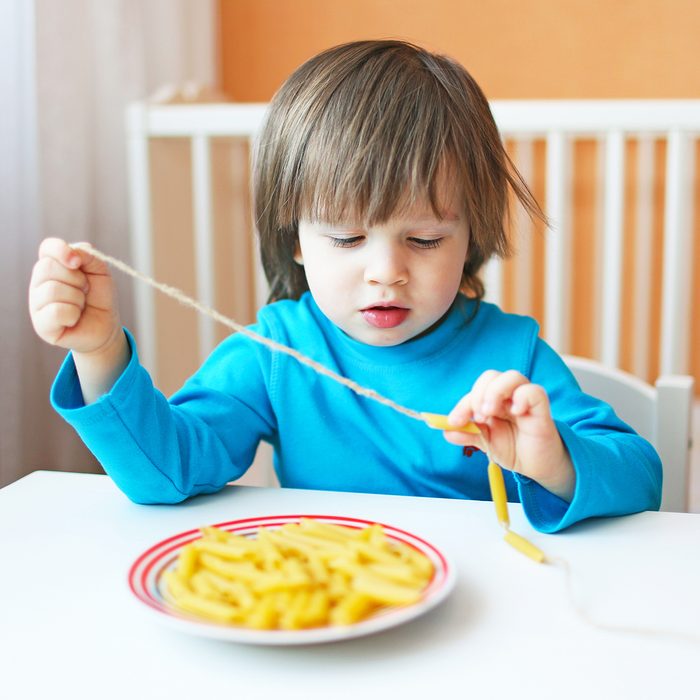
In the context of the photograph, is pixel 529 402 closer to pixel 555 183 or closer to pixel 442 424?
pixel 442 424

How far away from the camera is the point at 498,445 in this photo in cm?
66

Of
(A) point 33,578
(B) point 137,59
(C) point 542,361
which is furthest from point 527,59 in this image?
(A) point 33,578

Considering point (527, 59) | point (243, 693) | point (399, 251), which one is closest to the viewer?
point (243, 693)

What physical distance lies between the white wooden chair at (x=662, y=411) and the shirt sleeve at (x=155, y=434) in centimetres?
44

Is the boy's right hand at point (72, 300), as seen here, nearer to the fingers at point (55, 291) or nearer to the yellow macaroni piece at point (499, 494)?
the fingers at point (55, 291)

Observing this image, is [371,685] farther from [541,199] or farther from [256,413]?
[541,199]

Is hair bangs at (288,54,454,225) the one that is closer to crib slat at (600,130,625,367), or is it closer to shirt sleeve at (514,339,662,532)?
shirt sleeve at (514,339,662,532)

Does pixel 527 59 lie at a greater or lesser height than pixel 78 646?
greater

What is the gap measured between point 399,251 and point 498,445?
0.63ft

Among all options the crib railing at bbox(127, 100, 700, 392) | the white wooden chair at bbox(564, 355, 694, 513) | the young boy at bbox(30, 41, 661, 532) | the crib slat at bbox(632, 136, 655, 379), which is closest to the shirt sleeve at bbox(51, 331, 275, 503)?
the young boy at bbox(30, 41, 661, 532)

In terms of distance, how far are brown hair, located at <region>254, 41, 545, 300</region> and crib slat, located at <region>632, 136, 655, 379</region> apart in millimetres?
1318

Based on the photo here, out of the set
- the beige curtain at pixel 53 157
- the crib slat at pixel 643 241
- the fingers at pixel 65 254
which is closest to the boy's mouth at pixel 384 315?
the fingers at pixel 65 254

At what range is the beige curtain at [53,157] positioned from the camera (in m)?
1.40

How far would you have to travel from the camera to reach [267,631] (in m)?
0.43
